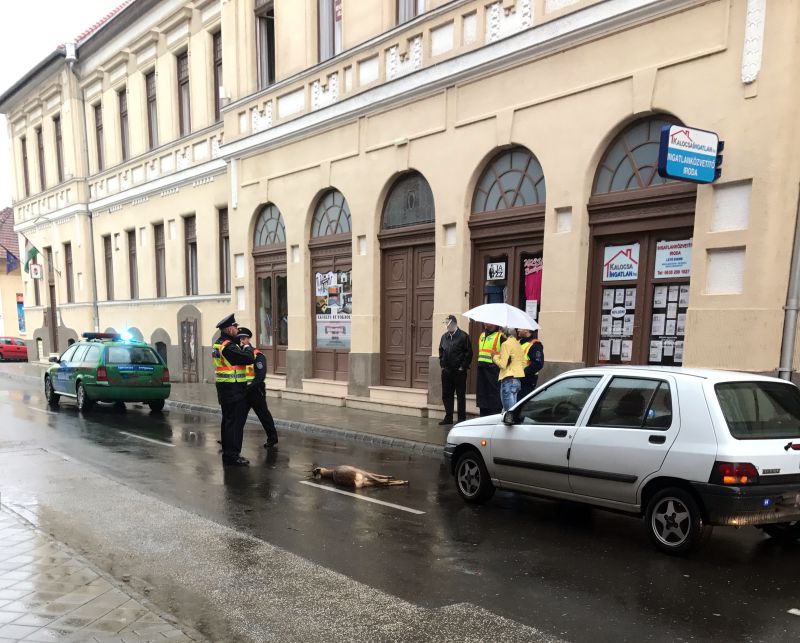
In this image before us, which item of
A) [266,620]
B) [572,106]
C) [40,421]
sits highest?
[572,106]

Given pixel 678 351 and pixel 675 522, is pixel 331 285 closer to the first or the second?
pixel 678 351

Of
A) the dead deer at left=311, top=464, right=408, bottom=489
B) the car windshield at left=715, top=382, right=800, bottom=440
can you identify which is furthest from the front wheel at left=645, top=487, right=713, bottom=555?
the dead deer at left=311, top=464, right=408, bottom=489

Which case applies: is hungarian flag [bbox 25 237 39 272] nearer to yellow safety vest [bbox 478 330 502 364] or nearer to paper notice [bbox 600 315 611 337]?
yellow safety vest [bbox 478 330 502 364]

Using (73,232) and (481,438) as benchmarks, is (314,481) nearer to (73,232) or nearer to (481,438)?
(481,438)

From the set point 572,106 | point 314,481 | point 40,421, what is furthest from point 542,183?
point 40,421

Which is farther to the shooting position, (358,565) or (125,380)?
(125,380)

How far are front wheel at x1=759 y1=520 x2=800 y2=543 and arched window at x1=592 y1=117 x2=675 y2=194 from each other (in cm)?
516

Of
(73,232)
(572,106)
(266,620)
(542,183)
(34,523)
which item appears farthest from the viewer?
(73,232)

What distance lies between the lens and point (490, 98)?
10805mm

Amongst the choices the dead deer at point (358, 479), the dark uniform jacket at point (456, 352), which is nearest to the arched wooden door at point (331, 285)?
the dark uniform jacket at point (456, 352)

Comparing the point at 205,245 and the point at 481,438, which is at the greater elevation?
the point at 205,245

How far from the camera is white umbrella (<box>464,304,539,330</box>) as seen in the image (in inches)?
343

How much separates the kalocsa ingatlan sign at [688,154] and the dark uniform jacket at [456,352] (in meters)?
4.21

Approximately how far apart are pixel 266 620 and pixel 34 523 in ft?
10.0
